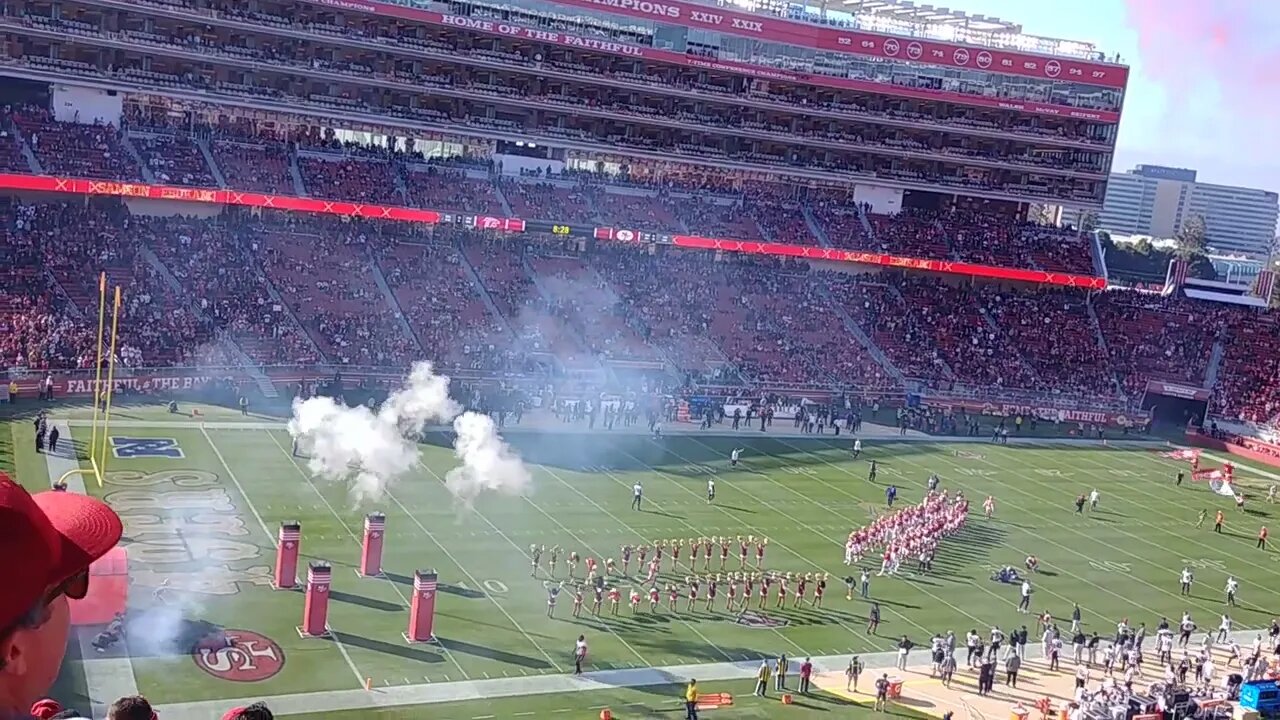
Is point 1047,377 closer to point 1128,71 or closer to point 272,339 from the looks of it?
point 1128,71

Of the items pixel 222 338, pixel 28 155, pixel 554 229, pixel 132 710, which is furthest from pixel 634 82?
pixel 132 710

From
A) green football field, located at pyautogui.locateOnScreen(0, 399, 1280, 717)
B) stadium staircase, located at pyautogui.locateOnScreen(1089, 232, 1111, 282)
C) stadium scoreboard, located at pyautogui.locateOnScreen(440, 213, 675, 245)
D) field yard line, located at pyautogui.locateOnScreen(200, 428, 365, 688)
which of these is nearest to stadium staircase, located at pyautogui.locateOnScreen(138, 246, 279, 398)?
green football field, located at pyautogui.locateOnScreen(0, 399, 1280, 717)

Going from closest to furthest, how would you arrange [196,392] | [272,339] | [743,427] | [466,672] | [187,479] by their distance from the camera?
1. [466,672]
2. [187,479]
3. [196,392]
4. [272,339]
5. [743,427]

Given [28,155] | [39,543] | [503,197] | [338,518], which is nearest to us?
[39,543]

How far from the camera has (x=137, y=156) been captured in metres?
50.2

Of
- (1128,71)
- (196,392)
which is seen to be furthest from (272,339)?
(1128,71)

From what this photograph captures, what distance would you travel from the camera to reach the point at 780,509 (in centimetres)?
3678

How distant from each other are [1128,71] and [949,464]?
111ft

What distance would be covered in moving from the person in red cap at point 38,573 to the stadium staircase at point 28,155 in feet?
158

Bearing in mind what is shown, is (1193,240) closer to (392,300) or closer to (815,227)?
(815,227)

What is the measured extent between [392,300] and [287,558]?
1027 inches

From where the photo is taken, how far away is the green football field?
76.7ft

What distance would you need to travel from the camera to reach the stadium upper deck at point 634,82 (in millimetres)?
52438

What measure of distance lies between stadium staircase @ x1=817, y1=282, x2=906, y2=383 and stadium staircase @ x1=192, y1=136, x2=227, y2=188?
94.3 ft
